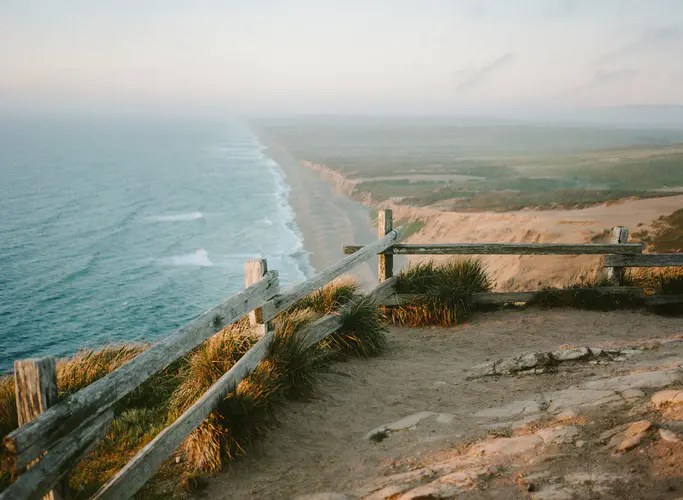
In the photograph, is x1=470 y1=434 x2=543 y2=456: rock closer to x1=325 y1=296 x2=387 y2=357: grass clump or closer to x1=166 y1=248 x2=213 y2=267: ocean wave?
x1=325 y1=296 x2=387 y2=357: grass clump

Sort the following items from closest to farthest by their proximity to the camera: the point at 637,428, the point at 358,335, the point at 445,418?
the point at 637,428
the point at 445,418
the point at 358,335

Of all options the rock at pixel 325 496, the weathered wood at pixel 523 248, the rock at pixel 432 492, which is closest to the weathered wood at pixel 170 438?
the rock at pixel 325 496

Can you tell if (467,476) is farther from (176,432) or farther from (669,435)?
(176,432)

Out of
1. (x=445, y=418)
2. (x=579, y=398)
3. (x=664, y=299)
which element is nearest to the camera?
(x=579, y=398)

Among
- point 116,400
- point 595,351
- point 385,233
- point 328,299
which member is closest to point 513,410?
point 595,351

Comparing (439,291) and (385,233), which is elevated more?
(385,233)

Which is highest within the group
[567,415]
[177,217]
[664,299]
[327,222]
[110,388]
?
[110,388]

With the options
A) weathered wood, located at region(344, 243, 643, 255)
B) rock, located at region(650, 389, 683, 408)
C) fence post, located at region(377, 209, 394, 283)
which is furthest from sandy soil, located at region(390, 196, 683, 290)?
rock, located at region(650, 389, 683, 408)
